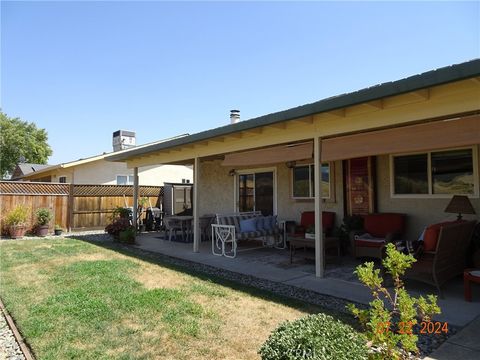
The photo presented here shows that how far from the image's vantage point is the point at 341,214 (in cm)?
863

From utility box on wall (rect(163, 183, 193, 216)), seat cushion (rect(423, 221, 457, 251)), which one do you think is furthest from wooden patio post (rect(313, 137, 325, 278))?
utility box on wall (rect(163, 183, 193, 216))

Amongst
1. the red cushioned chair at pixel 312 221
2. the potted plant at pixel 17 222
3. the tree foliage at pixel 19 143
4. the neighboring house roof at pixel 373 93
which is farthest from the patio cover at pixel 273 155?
the tree foliage at pixel 19 143

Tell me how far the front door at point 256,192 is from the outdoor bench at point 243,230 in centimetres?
115

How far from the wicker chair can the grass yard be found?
1.83 metres

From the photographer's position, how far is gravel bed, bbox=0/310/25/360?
3.42 metres

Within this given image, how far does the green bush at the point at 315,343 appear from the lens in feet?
6.72

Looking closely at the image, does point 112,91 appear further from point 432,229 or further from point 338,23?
point 432,229

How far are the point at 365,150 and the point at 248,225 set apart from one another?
3.66 metres

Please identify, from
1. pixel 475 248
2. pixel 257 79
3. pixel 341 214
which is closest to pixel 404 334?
pixel 475 248

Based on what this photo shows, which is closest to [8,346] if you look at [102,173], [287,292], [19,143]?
[287,292]

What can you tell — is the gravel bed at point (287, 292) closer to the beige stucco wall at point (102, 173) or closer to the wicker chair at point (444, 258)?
the wicker chair at point (444, 258)

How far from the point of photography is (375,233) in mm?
7531

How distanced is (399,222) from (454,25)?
13.7ft

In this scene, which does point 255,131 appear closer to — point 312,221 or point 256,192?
point 312,221
